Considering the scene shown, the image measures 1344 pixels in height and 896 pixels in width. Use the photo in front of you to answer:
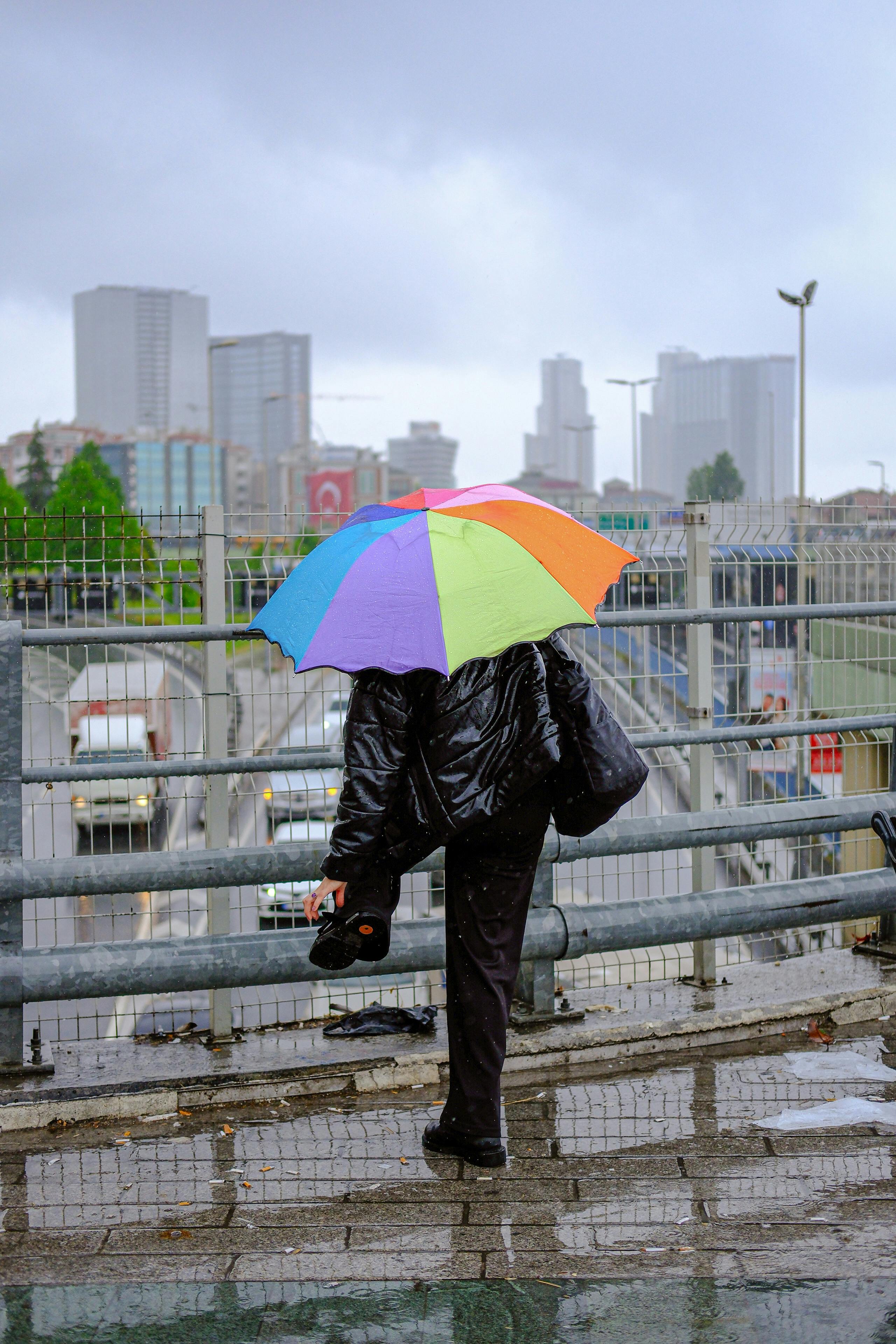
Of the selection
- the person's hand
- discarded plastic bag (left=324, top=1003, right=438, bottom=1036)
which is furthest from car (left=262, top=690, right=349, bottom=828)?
the person's hand

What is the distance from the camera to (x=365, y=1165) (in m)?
3.86

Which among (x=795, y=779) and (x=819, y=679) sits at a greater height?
(x=819, y=679)

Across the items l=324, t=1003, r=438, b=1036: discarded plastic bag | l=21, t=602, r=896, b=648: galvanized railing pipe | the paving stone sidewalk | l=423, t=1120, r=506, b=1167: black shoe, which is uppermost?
l=21, t=602, r=896, b=648: galvanized railing pipe

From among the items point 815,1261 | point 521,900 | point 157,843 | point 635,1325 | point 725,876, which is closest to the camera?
point 635,1325

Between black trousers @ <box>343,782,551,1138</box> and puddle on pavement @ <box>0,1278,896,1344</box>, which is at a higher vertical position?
black trousers @ <box>343,782,551,1138</box>

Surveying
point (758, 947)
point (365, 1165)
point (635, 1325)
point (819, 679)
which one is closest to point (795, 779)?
point (819, 679)

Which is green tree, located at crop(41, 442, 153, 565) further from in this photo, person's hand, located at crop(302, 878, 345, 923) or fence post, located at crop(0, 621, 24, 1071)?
person's hand, located at crop(302, 878, 345, 923)

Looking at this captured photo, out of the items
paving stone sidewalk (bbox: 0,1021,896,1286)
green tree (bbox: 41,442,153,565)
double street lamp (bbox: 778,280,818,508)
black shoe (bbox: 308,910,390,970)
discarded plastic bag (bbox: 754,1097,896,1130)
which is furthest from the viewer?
double street lamp (bbox: 778,280,818,508)

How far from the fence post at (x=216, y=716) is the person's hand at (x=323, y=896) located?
1112 mm

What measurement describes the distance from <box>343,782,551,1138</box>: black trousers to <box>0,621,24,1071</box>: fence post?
1451 millimetres

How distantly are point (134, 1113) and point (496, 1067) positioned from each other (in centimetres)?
127

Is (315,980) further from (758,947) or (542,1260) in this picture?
(758,947)

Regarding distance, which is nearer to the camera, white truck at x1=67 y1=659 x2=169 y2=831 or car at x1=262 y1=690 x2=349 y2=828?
white truck at x1=67 y1=659 x2=169 y2=831

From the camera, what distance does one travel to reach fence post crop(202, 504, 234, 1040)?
15.6ft
